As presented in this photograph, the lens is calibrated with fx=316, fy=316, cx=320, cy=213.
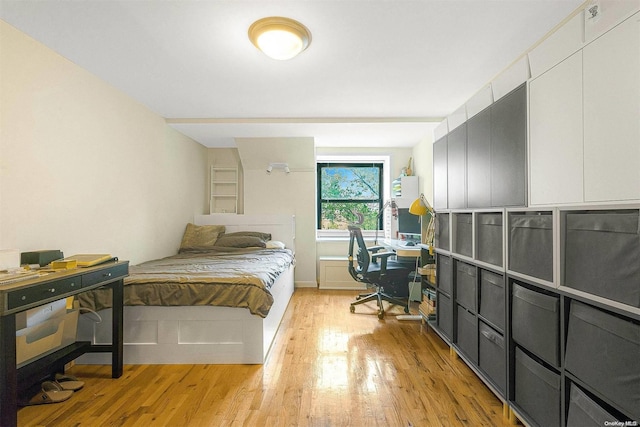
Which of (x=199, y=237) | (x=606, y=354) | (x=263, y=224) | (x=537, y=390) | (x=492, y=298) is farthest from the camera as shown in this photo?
(x=263, y=224)

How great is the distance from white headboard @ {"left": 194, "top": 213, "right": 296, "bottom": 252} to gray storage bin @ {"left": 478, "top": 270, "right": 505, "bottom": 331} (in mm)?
3163

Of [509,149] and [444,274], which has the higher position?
[509,149]

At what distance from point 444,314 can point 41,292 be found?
9.34 ft

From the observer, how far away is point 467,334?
2.35 meters

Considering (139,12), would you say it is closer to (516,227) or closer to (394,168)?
(516,227)

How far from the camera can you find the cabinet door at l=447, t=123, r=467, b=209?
98.0 inches

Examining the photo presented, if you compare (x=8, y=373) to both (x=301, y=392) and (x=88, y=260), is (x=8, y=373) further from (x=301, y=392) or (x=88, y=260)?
(x=301, y=392)

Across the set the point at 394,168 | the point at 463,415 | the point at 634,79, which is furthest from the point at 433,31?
the point at 394,168

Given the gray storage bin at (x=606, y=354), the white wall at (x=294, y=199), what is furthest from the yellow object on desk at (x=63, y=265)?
the white wall at (x=294, y=199)

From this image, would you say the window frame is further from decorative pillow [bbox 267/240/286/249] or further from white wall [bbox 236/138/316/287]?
decorative pillow [bbox 267/240/286/249]

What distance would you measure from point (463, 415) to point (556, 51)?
1.99 m

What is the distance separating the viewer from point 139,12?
1899mm

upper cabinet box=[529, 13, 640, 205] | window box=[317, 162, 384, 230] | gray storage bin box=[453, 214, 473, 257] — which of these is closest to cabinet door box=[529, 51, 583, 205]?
upper cabinet box=[529, 13, 640, 205]

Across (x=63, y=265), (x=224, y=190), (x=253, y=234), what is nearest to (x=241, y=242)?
(x=253, y=234)
